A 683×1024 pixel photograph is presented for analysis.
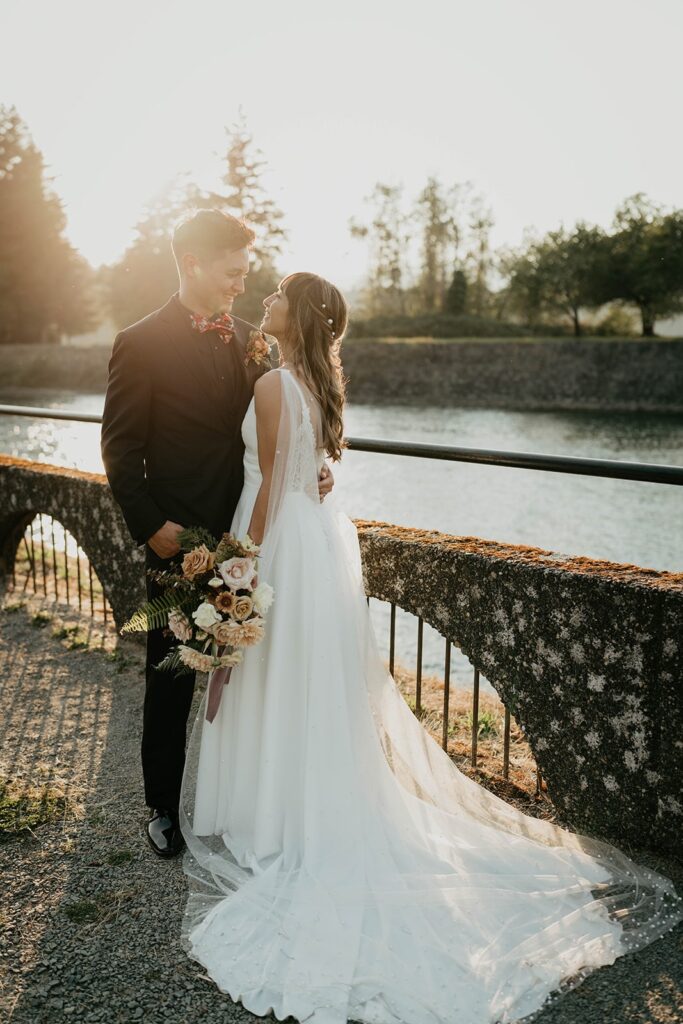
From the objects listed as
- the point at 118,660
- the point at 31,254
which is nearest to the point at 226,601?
the point at 118,660

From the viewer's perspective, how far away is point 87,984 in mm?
2467

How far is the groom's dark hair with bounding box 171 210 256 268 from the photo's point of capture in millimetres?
3230

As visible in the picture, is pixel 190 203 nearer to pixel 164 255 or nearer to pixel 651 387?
pixel 164 255

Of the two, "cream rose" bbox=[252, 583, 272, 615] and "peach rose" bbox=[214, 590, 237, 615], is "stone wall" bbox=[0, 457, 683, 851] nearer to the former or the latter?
"cream rose" bbox=[252, 583, 272, 615]

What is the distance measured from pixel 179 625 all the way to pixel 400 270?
64822mm

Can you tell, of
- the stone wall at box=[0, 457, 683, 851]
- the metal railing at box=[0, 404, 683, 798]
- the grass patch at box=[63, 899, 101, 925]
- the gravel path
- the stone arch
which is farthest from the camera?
the stone arch

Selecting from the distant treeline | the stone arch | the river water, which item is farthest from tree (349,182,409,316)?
the stone arch

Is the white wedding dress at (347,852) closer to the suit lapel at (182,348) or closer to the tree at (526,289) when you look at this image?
the suit lapel at (182,348)

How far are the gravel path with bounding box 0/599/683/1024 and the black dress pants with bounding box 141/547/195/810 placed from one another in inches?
7.3

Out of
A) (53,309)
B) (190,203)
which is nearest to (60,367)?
(53,309)

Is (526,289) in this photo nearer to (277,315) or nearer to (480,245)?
(480,245)

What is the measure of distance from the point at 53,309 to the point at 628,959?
62.6 meters

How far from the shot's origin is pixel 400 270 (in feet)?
213

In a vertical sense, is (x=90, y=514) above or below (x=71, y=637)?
above
